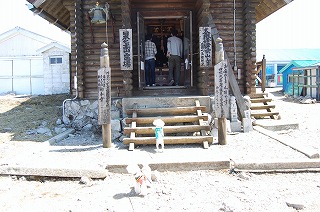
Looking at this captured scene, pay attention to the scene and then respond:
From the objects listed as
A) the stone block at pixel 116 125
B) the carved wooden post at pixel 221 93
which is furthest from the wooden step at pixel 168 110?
the carved wooden post at pixel 221 93

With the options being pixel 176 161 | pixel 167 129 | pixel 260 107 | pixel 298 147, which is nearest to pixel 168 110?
pixel 167 129

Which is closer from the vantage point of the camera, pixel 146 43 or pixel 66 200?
pixel 66 200

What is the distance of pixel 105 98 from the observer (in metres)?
6.79

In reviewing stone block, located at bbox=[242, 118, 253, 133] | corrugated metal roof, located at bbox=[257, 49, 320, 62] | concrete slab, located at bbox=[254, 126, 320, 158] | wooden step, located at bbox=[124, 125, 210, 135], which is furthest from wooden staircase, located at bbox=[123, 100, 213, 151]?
corrugated metal roof, located at bbox=[257, 49, 320, 62]

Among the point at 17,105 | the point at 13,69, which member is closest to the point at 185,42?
the point at 17,105

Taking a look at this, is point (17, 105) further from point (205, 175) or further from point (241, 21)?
point (205, 175)

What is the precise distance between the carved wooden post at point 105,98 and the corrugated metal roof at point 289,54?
30.8 metres

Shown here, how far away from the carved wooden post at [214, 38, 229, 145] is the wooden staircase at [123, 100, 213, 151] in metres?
0.33

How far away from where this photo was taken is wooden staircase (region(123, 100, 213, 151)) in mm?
6688

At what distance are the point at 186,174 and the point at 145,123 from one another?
2.52m

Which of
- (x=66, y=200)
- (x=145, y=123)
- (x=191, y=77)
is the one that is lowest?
(x=66, y=200)

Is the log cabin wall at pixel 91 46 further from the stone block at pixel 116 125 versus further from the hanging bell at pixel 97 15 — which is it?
the stone block at pixel 116 125

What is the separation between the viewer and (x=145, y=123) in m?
7.40

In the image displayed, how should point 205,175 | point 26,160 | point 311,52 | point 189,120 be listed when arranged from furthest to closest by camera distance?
point 311,52, point 189,120, point 26,160, point 205,175
